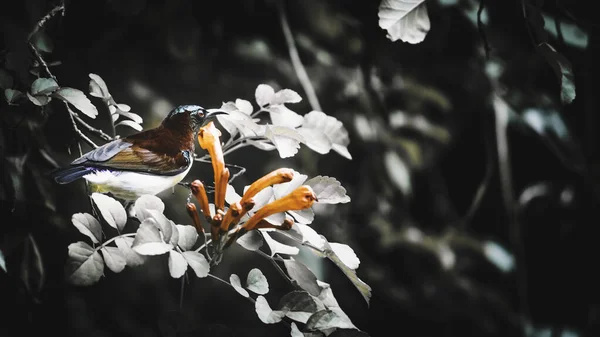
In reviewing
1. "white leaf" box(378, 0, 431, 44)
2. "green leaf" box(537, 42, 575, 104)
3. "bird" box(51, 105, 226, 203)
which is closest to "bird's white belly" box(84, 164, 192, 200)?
"bird" box(51, 105, 226, 203)

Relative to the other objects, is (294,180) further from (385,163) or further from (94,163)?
(385,163)

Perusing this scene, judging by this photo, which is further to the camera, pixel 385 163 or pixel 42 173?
pixel 385 163

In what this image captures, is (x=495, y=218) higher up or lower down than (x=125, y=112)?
lower down

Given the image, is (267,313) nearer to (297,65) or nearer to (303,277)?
(303,277)

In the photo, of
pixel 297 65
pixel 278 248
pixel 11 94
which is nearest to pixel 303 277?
pixel 278 248

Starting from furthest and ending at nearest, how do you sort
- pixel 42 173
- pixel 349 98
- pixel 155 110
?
1. pixel 349 98
2. pixel 155 110
3. pixel 42 173

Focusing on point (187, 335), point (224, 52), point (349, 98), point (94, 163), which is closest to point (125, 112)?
point (94, 163)

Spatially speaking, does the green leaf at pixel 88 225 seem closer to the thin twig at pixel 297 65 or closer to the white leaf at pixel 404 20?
the white leaf at pixel 404 20
